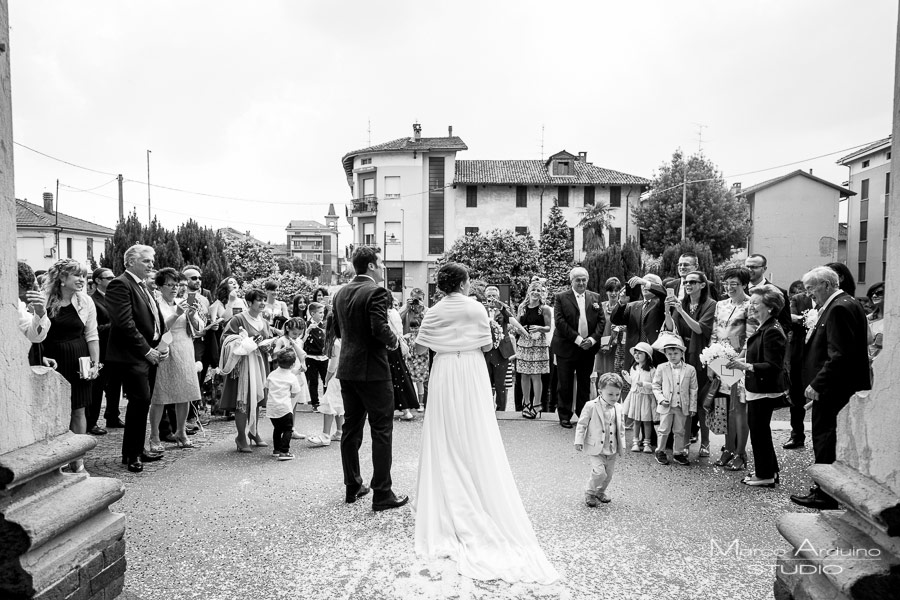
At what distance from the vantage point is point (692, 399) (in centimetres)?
669

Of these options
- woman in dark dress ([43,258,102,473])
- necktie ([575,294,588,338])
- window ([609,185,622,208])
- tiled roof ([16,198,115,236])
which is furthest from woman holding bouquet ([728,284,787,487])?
tiled roof ([16,198,115,236])

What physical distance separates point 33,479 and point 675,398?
5.81 metres

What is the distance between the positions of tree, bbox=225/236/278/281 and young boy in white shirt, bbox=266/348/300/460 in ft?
153

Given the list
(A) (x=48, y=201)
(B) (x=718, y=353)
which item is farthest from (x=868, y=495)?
(A) (x=48, y=201)

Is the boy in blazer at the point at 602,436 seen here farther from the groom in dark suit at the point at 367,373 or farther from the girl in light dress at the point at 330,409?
the girl in light dress at the point at 330,409

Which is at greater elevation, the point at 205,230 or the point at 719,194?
the point at 719,194

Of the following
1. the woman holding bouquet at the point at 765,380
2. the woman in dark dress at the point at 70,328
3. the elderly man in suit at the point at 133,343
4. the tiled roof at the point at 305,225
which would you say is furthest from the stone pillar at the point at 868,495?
the tiled roof at the point at 305,225

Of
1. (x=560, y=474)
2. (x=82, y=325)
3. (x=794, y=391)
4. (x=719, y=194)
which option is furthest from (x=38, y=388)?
(x=719, y=194)

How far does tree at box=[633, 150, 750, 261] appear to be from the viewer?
44594 millimetres

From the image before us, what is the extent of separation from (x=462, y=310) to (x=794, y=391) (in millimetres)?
4511

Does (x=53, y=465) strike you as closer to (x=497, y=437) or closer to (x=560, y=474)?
(x=497, y=437)

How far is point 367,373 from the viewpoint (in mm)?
5180

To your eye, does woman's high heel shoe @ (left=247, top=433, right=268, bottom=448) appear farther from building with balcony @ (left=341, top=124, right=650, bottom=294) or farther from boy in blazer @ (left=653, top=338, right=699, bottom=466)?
building with balcony @ (left=341, top=124, right=650, bottom=294)

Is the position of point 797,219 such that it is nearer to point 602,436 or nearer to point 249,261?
point 249,261
